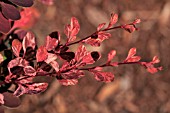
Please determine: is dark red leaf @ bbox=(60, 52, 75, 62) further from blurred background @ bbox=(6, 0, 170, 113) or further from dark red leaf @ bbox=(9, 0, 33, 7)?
blurred background @ bbox=(6, 0, 170, 113)

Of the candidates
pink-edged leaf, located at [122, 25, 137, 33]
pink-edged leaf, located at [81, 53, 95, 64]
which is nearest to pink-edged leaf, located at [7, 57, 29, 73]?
pink-edged leaf, located at [81, 53, 95, 64]

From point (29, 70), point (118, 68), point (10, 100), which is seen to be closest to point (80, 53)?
point (29, 70)

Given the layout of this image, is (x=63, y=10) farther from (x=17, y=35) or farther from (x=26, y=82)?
(x=26, y=82)

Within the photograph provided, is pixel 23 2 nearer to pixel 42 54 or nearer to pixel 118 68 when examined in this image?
pixel 42 54

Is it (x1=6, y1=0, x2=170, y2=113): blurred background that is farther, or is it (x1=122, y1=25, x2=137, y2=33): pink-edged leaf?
(x1=6, y1=0, x2=170, y2=113): blurred background

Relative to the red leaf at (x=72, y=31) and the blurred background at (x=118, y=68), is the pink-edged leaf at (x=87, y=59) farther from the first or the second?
the blurred background at (x=118, y=68)

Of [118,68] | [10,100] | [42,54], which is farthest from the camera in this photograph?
[118,68]

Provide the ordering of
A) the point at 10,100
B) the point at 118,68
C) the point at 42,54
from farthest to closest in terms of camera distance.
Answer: the point at 118,68 → the point at 10,100 → the point at 42,54

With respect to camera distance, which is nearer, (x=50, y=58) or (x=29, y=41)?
(x=50, y=58)

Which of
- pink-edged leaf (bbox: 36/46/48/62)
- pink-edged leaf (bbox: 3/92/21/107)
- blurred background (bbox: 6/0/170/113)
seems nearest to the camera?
pink-edged leaf (bbox: 36/46/48/62)

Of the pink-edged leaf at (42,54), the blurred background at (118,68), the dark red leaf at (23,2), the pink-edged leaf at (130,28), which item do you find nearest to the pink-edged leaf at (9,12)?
the dark red leaf at (23,2)
